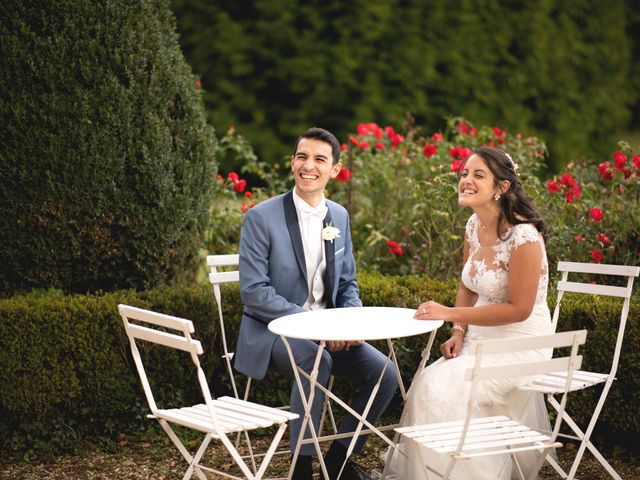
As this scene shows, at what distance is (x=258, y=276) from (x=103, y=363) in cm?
122

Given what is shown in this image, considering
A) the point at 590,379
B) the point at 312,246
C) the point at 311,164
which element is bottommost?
the point at 590,379

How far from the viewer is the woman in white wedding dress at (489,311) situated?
14.0 feet

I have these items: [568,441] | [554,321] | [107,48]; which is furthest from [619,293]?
[107,48]

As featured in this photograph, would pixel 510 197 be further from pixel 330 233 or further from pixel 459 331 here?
pixel 330 233

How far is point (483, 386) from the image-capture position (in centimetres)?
433

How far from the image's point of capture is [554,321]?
195 inches

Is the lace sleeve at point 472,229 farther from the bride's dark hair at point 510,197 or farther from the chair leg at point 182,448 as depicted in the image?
the chair leg at point 182,448

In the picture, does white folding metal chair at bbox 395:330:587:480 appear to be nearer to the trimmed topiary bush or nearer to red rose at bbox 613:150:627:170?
the trimmed topiary bush

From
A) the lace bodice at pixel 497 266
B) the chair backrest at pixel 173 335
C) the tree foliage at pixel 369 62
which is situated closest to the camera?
the chair backrest at pixel 173 335

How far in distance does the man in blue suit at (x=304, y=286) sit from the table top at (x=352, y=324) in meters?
0.14

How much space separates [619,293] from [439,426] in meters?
1.30

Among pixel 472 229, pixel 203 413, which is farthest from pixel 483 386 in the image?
pixel 203 413

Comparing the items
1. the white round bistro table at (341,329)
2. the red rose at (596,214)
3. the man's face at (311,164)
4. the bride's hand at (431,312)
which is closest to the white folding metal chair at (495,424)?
the white round bistro table at (341,329)

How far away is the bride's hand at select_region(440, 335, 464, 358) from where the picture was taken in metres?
4.58
